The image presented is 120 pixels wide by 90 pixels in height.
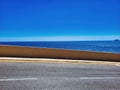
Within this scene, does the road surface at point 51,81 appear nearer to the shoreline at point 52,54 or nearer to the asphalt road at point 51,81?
the asphalt road at point 51,81

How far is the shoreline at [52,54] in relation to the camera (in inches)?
700

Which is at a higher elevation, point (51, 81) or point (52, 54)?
point (52, 54)

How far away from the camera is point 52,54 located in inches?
730

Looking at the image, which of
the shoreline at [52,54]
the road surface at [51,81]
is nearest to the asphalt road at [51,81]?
the road surface at [51,81]

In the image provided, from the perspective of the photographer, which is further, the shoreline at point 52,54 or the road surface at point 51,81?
the shoreline at point 52,54

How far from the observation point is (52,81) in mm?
10133

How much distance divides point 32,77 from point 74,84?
5.93 ft

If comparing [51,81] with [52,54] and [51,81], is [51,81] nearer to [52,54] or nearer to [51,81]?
[51,81]

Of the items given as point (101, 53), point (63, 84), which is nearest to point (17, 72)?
point (63, 84)

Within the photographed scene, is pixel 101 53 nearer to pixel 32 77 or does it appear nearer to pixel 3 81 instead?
pixel 32 77

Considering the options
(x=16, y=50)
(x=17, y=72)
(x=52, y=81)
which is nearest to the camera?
(x=52, y=81)

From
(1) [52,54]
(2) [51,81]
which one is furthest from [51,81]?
(1) [52,54]

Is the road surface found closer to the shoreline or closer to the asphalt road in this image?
the asphalt road

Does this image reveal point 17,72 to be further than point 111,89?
Yes
